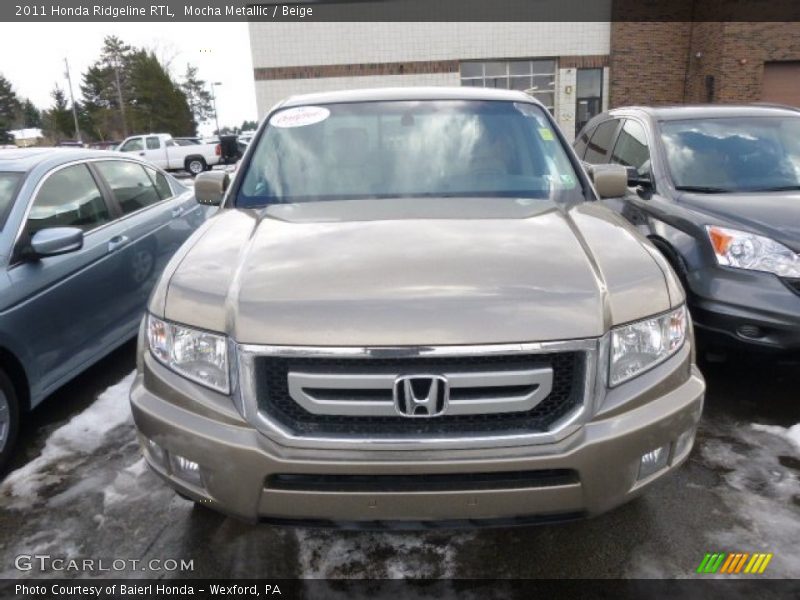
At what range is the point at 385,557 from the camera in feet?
8.18

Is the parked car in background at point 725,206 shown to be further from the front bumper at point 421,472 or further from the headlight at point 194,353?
the headlight at point 194,353

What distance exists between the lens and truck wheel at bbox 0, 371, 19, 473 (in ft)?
10.5

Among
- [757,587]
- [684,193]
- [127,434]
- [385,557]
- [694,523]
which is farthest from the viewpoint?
[684,193]

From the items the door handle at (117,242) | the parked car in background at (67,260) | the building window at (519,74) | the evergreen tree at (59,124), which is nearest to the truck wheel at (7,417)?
the parked car in background at (67,260)

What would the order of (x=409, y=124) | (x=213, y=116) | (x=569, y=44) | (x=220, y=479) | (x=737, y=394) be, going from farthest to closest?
(x=213, y=116) → (x=569, y=44) → (x=737, y=394) → (x=409, y=124) → (x=220, y=479)

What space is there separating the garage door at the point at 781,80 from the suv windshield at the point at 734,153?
19164 mm

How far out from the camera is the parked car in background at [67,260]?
3.34 metres

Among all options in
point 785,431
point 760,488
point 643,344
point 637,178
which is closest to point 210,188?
point 643,344

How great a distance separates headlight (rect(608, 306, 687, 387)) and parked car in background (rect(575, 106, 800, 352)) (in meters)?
1.64

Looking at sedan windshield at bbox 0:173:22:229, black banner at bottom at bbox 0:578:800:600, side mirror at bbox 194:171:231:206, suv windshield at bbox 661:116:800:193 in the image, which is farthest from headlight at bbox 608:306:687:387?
sedan windshield at bbox 0:173:22:229

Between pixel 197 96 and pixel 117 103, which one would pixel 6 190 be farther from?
pixel 197 96

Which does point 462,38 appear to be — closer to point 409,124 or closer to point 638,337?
point 409,124

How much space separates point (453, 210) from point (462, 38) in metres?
24.5

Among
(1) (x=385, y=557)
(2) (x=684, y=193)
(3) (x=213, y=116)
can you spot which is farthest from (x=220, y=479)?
(3) (x=213, y=116)
